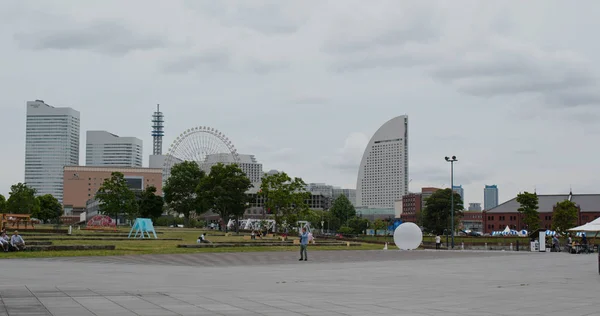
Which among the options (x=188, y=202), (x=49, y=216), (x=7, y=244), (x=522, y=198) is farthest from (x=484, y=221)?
(x=7, y=244)

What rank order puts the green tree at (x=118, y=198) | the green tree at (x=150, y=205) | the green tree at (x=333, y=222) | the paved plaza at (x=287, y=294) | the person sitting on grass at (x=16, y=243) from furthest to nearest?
the green tree at (x=333, y=222)
the green tree at (x=150, y=205)
the green tree at (x=118, y=198)
the person sitting on grass at (x=16, y=243)
the paved plaza at (x=287, y=294)

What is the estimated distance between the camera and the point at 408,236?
56.6 m

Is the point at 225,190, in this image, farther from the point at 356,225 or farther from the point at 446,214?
the point at 356,225

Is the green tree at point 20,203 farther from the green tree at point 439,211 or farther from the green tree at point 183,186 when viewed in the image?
the green tree at point 439,211

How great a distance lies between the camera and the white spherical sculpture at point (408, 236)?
56469 mm

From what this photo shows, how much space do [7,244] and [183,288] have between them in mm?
22687

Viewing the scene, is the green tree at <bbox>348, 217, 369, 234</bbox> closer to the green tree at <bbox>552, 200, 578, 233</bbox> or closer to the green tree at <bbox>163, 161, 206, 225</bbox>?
the green tree at <bbox>163, 161, 206, 225</bbox>

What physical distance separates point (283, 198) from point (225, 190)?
24.4m

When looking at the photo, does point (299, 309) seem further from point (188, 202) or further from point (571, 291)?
point (188, 202)

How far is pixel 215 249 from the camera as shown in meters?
47.7

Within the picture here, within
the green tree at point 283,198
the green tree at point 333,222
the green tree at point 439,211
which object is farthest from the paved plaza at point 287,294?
the green tree at point 333,222

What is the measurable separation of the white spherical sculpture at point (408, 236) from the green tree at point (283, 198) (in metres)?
34.4

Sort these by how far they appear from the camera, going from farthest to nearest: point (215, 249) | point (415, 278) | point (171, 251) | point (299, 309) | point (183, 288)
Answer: point (215, 249) < point (171, 251) < point (415, 278) < point (183, 288) < point (299, 309)

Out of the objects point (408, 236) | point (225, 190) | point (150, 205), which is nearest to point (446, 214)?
point (225, 190)
